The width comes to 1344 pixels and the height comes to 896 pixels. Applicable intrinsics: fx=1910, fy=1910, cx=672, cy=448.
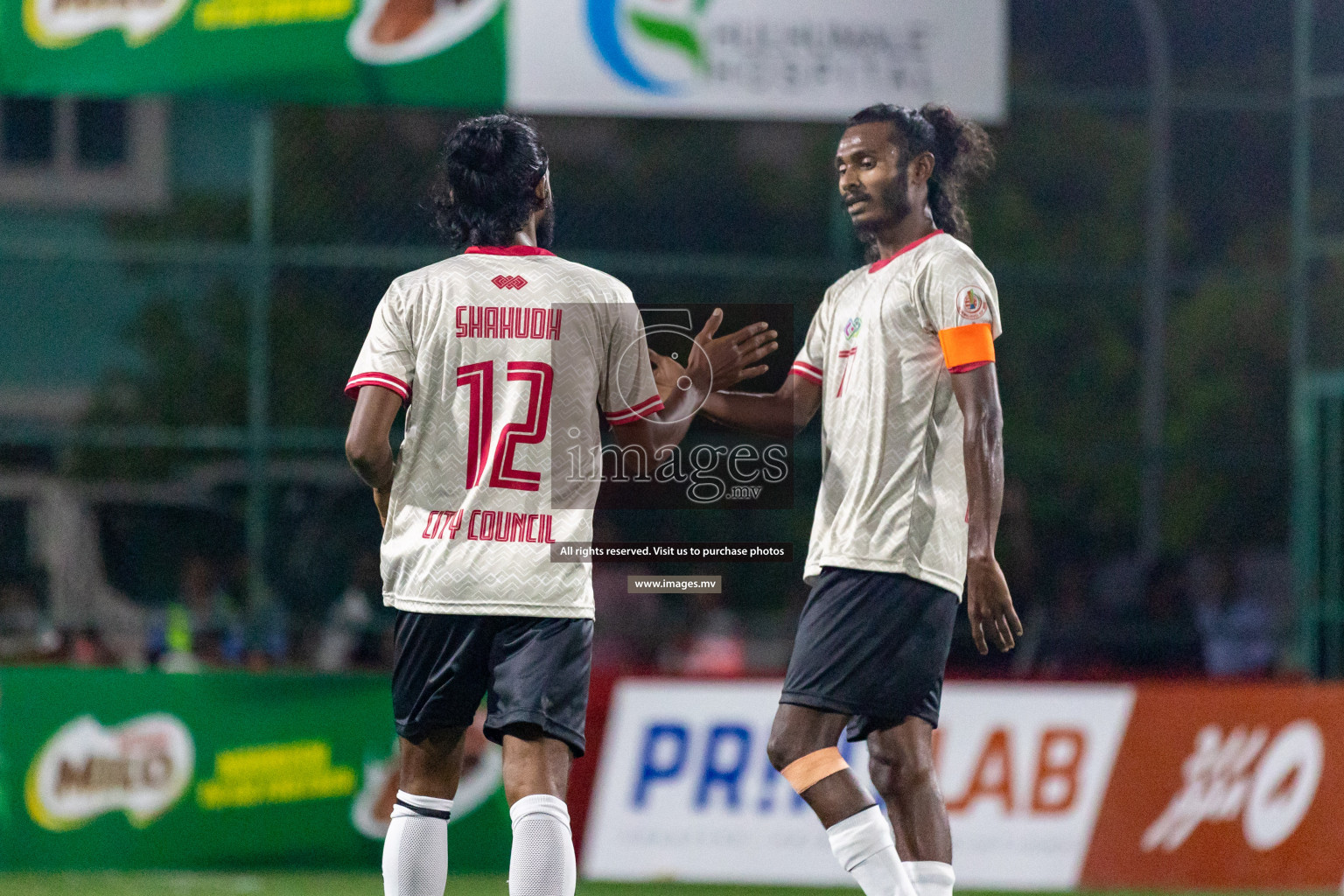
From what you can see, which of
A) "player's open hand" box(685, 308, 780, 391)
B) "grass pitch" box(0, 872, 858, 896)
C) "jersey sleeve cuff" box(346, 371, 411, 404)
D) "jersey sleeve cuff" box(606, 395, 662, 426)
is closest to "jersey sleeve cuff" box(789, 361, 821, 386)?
"player's open hand" box(685, 308, 780, 391)

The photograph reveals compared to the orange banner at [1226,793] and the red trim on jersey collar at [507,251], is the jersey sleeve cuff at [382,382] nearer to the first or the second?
the red trim on jersey collar at [507,251]

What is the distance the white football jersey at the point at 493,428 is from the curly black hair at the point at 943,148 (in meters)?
0.94

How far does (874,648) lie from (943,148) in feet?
4.03

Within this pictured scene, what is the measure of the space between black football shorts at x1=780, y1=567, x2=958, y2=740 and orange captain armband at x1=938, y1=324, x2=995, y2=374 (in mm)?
496

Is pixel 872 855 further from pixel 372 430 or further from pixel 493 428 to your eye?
pixel 372 430

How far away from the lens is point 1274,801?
25.5 feet

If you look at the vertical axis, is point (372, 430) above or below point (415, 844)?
above

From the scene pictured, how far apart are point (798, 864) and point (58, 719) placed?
9.96ft

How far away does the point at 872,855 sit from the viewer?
166 inches

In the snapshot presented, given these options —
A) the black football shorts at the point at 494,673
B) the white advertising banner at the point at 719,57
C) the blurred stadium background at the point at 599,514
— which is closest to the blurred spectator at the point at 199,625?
the blurred stadium background at the point at 599,514

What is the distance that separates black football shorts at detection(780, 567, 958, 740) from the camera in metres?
4.28

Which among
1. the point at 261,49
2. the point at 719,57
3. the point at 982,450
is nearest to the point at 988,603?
the point at 982,450

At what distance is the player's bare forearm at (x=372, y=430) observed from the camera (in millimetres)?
3891

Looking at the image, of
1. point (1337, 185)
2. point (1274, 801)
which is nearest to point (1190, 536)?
point (1337, 185)
